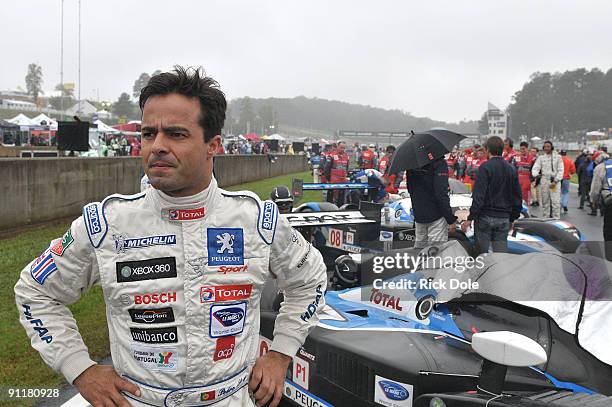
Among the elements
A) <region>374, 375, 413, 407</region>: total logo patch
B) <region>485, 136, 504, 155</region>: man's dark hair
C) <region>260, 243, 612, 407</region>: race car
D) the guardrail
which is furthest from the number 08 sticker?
the guardrail

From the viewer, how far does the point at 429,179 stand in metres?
6.86

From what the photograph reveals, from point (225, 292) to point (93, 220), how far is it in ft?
1.51

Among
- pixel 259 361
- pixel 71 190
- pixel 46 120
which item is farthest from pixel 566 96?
pixel 259 361

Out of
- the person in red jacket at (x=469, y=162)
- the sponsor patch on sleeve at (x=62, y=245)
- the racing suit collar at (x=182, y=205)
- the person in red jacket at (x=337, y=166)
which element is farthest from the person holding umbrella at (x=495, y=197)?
the person in red jacket at (x=469, y=162)

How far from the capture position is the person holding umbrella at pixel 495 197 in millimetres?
6934

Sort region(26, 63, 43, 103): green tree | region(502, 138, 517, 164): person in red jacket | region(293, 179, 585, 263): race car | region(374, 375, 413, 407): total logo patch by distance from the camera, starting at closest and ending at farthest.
A: region(374, 375, 413, 407): total logo patch → region(293, 179, 585, 263): race car → region(502, 138, 517, 164): person in red jacket → region(26, 63, 43, 103): green tree

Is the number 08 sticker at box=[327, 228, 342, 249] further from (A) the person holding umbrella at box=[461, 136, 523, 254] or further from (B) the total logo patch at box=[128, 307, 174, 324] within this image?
(B) the total logo patch at box=[128, 307, 174, 324]

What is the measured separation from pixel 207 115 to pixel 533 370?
1.97 m

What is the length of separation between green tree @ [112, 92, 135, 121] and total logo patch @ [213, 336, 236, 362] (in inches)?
5478

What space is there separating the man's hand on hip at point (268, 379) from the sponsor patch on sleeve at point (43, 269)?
73 centimetres

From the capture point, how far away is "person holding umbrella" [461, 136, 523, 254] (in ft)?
22.7

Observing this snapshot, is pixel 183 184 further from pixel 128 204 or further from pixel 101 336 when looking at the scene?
pixel 101 336

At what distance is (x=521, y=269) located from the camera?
3.16 meters

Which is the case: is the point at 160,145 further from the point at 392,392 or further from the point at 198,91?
the point at 392,392
